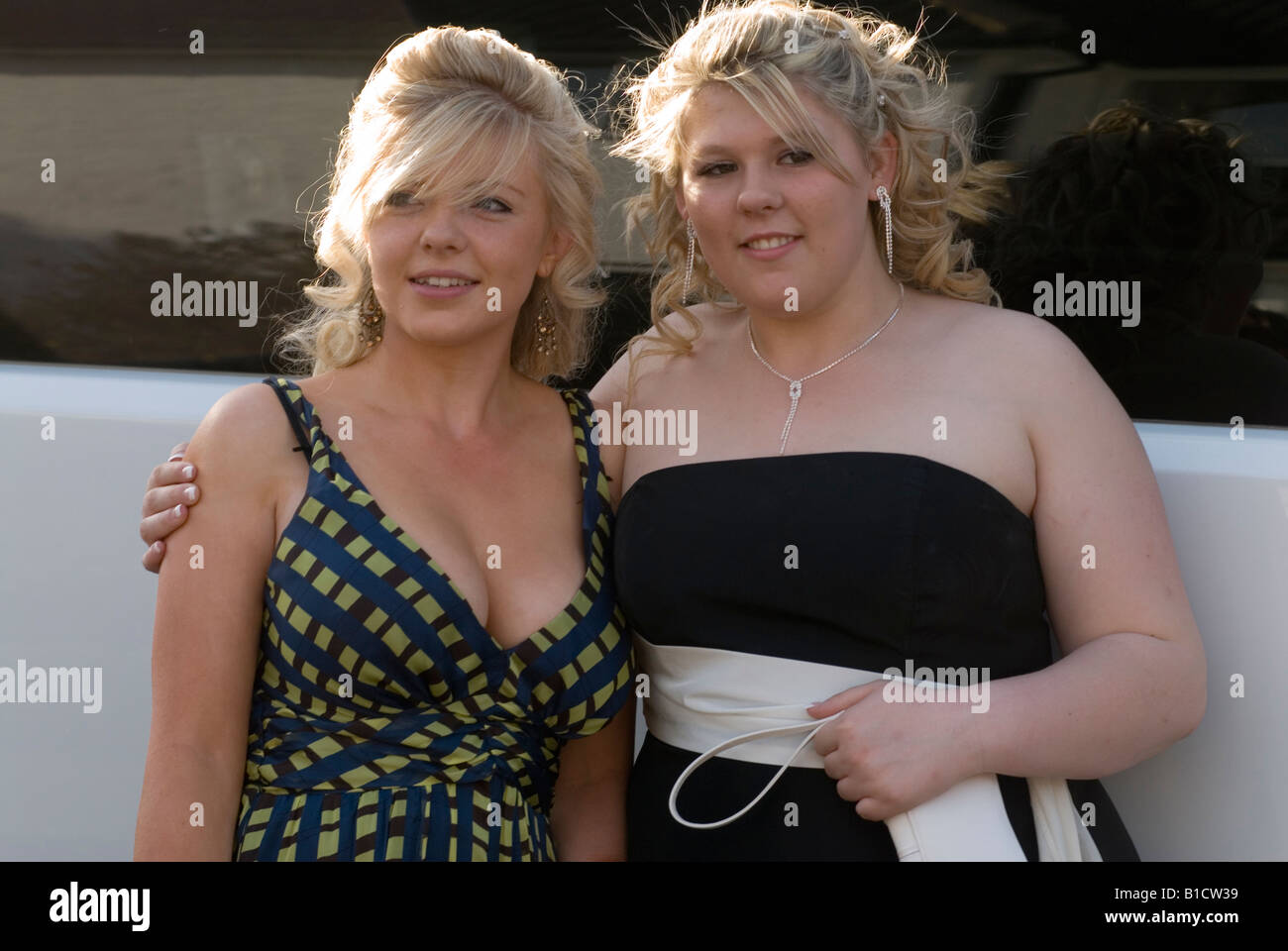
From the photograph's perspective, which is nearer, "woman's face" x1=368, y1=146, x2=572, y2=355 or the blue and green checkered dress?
the blue and green checkered dress

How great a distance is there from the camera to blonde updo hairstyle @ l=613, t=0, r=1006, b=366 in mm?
2084

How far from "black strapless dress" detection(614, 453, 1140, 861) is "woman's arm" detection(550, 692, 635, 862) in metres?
0.10

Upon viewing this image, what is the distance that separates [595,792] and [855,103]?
→ 1.16m

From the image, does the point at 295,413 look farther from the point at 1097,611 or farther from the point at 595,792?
the point at 1097,611

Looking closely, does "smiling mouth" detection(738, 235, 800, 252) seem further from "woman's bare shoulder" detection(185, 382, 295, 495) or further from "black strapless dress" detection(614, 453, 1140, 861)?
"woman's bare shoulder" detection(185, 382, 295, 495)

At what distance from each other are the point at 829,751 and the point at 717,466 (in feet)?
1.55

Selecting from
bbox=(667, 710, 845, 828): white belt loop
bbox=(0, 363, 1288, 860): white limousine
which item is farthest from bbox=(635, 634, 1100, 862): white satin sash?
bbox=(0, 363, 1288, 860): white limousine

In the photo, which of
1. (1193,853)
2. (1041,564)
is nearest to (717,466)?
(1041,564)

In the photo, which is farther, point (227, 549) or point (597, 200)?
point (597, 200)

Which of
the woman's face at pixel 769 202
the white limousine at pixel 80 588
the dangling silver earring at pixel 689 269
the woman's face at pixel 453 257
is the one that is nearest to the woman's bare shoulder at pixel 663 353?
the dangling silver earring at pixel 689 269

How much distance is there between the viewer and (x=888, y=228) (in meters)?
2.24

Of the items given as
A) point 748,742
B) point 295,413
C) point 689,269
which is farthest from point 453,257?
point 748,742

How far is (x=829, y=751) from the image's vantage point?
1.95 meters
